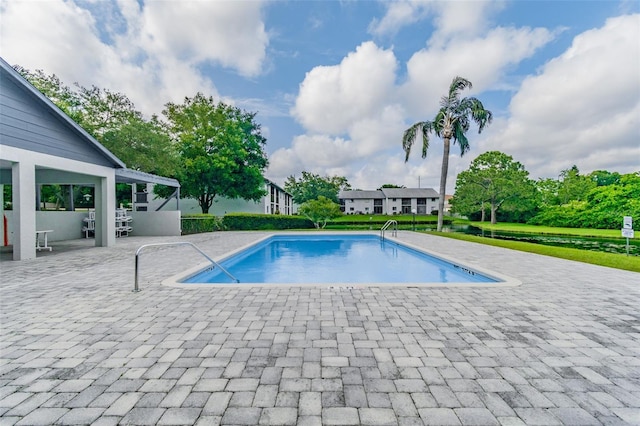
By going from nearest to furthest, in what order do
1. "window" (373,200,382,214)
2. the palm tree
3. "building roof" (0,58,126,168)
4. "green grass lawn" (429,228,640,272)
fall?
"green grass lawn" (429,228,640,272)
"building roof" (0,58,126,168)
the palm tree
"window" (373,200,382,214)

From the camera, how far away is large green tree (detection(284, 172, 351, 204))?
4434cm

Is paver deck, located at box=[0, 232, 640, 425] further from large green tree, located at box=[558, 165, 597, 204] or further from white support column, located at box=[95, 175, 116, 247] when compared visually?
large green tree, located at box=[558, 165, 597, 204]

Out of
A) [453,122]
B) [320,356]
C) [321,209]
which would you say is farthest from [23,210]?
[453,122]

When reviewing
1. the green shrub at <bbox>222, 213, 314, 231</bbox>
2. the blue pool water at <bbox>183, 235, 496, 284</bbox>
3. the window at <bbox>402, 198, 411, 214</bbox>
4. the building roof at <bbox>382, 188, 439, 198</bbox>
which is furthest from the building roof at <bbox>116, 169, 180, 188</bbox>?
the window at <bbox>402, 198, 411, 214</bbox>

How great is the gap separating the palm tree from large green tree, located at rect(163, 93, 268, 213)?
11.8m

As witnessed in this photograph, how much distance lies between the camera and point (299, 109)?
15969 millimetres

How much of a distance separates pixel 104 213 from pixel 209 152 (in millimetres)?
11283

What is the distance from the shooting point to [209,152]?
2062cm

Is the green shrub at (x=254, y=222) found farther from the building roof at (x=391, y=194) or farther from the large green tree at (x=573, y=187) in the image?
the large green tree at (x=573, y=187)

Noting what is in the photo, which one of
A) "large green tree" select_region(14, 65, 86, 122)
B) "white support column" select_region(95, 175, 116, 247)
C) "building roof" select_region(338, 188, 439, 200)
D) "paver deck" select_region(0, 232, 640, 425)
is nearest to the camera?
"paver deck" select_region(0, 232, 640, 425)

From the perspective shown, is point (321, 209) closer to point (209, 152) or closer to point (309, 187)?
point (209, 152)

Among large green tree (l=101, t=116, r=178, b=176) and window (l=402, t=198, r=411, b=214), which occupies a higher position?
large green tree (l=101, t=116, r=178, b=176)

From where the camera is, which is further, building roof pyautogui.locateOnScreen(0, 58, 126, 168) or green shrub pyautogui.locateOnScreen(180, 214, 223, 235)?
green shrub pyautogui.locateOnScreen(180, 214, 223, 235)

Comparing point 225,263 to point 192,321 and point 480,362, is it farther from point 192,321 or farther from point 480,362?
point 480,362
